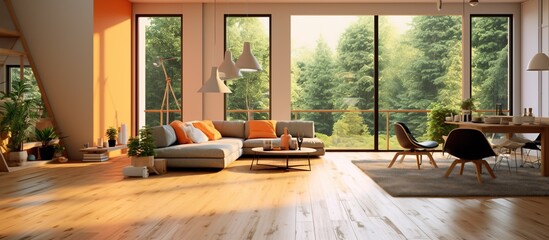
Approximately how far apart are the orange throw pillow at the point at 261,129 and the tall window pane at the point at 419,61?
16.2ft

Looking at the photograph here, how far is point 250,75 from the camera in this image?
442 inches

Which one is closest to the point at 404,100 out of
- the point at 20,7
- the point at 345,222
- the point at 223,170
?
the point at 223,170

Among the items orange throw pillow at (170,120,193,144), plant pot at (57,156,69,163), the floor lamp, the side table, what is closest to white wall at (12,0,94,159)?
the side table

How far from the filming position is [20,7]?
8445 mm

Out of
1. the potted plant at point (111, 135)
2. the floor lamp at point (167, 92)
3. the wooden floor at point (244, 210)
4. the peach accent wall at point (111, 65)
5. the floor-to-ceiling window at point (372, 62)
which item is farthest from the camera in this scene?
the floor-to-ceiling window at point (372, 62)

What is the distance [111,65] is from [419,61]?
8240mm

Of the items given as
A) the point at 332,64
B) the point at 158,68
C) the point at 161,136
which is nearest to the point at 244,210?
the point at 161,136

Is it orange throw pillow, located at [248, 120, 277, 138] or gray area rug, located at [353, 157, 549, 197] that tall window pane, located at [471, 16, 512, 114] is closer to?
gray area rug, located at [353, 157, 549, 197]

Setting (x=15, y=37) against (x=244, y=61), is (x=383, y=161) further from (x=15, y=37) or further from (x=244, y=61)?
(x=15, y=37)

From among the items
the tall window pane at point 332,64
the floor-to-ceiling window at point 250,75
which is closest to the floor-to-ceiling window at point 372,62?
the tall window pane at point 332,64

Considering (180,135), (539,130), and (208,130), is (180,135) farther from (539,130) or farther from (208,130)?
(539,130)

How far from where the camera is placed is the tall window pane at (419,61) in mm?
13539

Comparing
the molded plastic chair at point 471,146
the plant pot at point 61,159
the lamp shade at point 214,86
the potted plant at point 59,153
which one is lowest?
the plant pot at point 61,159

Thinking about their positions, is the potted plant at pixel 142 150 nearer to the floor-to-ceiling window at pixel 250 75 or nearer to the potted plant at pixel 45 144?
the potted plant at pixel 45 144
